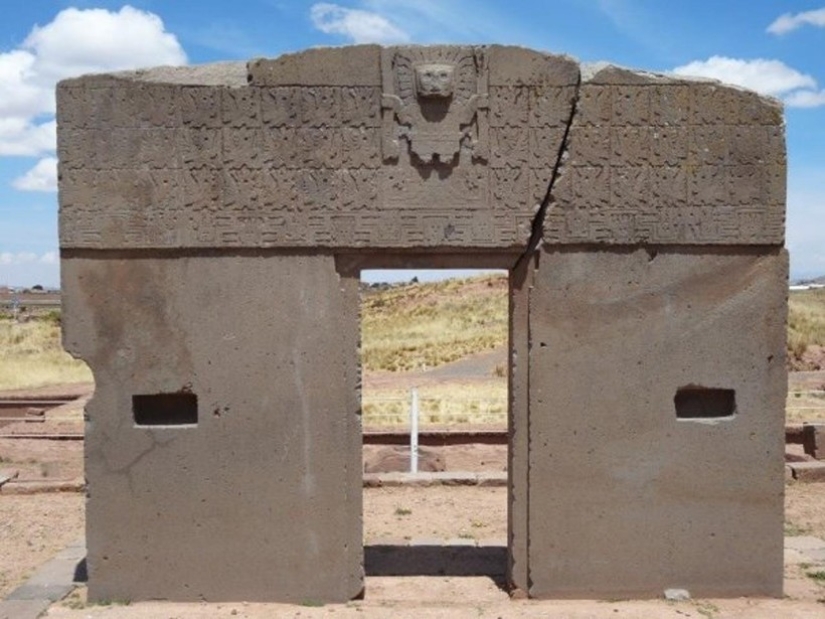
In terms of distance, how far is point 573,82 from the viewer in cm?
608

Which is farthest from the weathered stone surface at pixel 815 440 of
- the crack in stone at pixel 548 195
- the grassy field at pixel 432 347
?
the crack in stone at pixel 548 195

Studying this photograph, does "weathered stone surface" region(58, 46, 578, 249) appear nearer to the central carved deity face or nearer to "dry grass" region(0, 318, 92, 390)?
the central carved deity face

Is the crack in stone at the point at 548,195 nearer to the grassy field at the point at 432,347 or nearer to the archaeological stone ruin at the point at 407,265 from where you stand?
the archaeological stone ruin at the point at 407,265

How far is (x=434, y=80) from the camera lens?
19.6 feet

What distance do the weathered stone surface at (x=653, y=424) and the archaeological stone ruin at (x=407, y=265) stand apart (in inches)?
0.6

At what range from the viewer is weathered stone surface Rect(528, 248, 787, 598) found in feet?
20.4

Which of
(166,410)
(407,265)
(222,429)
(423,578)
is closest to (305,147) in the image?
(407,265)

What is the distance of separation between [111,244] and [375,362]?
22296mm

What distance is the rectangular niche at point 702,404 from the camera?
20.9 feet

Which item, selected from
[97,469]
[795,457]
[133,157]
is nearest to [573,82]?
[133,157]

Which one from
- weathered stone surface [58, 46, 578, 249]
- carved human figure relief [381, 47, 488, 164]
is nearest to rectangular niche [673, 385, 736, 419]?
weathered stone surface [58, 46, 578, 249]

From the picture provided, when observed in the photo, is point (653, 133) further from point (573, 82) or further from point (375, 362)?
point (375, 362)

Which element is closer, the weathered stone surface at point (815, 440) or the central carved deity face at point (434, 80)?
the central carved deity face at point (434, 80)

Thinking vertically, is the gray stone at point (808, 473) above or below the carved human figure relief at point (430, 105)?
below
